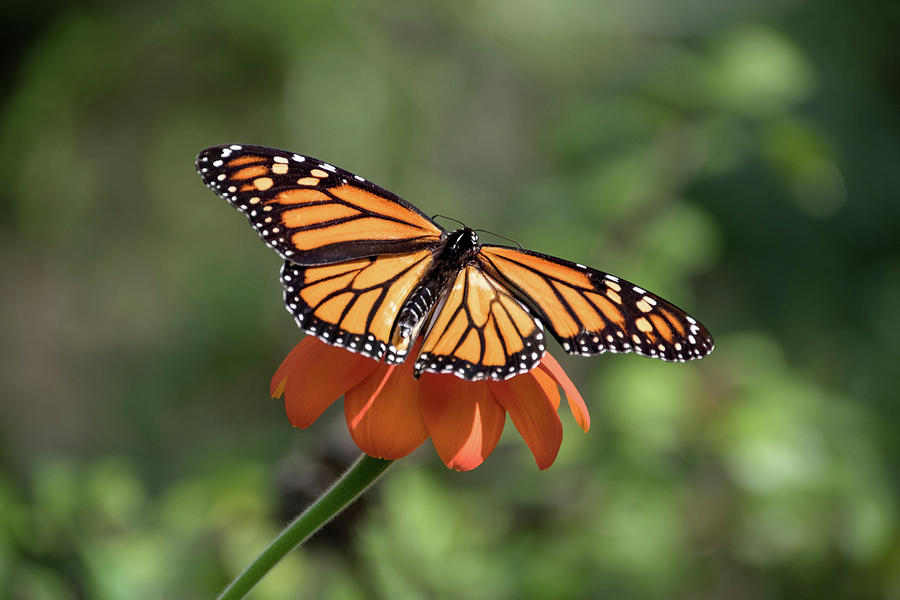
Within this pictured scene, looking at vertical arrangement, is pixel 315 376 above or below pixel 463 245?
below

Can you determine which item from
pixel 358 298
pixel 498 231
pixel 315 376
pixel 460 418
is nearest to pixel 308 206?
pixel 358 298

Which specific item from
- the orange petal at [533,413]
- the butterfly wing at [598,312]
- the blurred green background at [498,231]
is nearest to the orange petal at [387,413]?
the orange petal at [533,413]

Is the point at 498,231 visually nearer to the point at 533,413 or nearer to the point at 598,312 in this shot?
the point at 598,312

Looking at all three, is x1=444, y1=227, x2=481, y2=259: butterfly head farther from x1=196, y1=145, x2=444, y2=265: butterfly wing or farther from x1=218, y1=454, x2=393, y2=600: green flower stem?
x1=218, y1=454, x2=393, y2=600: green flower stem

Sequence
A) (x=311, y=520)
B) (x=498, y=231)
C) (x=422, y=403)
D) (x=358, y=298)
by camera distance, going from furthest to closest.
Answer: (x=498, y=231) → (x=358, y=298) → (x=422, y=403) → (x=311, y=520)

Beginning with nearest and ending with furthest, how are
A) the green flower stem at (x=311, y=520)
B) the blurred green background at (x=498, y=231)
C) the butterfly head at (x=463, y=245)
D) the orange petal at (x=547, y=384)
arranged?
the green flower stem at (x=311, y=520), the orange petal at (x=547, y=384), the butterfly head at (x=463, y=245), the blurred green background at (x=498, y=231)

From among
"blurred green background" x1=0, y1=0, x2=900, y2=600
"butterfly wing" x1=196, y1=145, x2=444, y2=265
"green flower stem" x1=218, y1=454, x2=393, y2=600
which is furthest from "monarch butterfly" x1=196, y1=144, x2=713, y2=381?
"blurred green background" x1=0, y1=0, x2=900, y2=600

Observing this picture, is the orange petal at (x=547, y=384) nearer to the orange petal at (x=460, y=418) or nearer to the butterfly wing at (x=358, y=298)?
the orange petal at (x=460, y=418)
